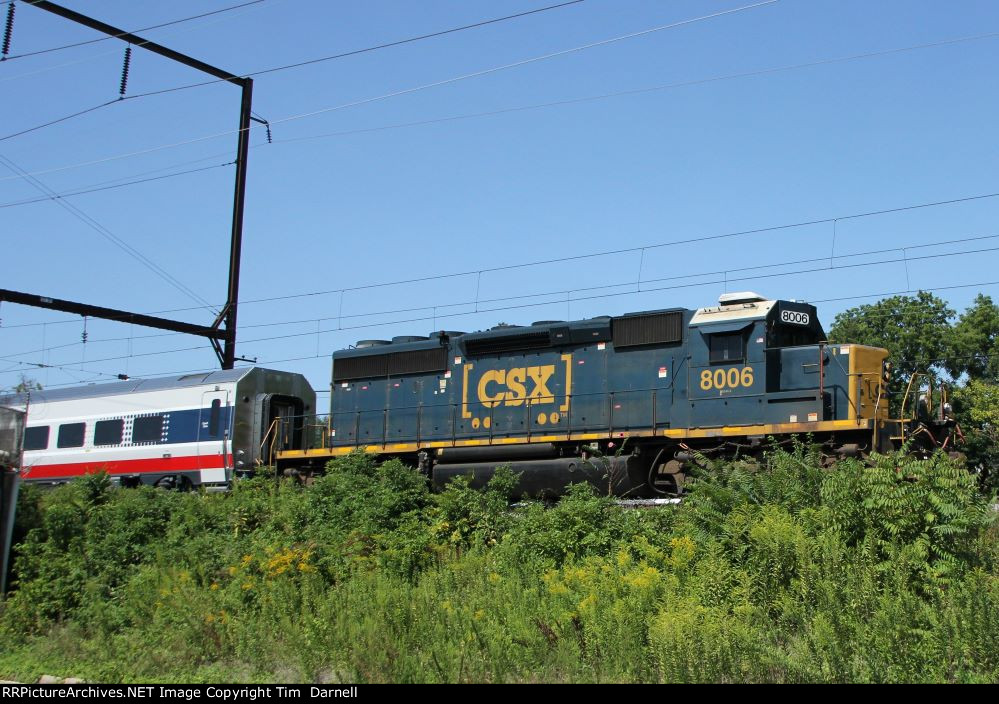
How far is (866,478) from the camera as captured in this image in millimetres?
9844

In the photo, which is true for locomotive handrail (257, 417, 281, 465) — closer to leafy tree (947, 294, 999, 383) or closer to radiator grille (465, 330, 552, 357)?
radiator grille (465, 330, 552, 357)

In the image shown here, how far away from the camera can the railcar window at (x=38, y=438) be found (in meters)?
27.6

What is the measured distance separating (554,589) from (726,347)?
8.85m

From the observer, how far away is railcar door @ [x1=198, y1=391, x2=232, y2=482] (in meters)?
24.1

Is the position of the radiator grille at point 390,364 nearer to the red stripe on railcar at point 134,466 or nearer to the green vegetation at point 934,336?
the red stripe on railcar at point 134,466

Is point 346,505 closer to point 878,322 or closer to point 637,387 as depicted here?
point 637,387

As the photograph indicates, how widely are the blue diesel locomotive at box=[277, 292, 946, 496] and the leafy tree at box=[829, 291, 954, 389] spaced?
1341 inches

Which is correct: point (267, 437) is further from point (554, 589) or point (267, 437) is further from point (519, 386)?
point (554, 589)

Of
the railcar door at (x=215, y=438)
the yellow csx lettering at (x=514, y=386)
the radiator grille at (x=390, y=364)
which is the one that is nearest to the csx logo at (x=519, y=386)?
the yellow csx lettering at (x=514, y=386)

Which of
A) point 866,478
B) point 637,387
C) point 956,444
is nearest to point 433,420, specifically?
point 637,387

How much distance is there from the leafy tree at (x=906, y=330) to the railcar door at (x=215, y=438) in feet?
119

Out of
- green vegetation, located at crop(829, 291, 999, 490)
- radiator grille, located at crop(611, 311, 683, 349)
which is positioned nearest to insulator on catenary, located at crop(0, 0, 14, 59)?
radiator grille, located at crop(611, 311, 683, 349)
